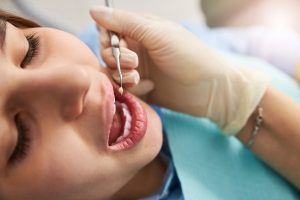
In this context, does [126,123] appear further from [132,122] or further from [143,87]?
[143,87]

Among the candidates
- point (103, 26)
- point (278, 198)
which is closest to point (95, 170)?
point (103, 26)

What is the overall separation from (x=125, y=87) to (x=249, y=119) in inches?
12.5

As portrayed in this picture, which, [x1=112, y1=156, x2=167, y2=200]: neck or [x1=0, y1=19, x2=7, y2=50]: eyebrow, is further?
[x1=112, y1=156, x2=167, y2=200]: neck

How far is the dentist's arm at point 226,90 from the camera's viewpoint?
918 mm

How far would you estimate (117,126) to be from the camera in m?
0.81

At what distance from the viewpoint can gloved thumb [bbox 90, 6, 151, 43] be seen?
87cm

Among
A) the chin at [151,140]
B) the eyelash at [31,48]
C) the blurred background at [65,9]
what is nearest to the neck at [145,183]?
the chin at [151,140]

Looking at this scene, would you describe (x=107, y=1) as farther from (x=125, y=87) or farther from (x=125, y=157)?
(x=125, y=157)

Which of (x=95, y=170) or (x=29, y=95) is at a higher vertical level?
(x=29, y=95)

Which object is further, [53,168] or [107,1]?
[107,1]

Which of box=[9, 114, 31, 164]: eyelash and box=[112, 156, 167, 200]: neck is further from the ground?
box=[9, 114, 31, 164]: eyelash

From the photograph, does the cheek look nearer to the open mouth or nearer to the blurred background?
the open mouth

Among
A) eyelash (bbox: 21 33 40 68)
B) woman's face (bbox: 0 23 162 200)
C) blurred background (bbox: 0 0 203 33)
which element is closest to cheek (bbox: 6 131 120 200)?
woman's face (bbox: 0 23 162 200)

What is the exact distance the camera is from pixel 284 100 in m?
0.96
